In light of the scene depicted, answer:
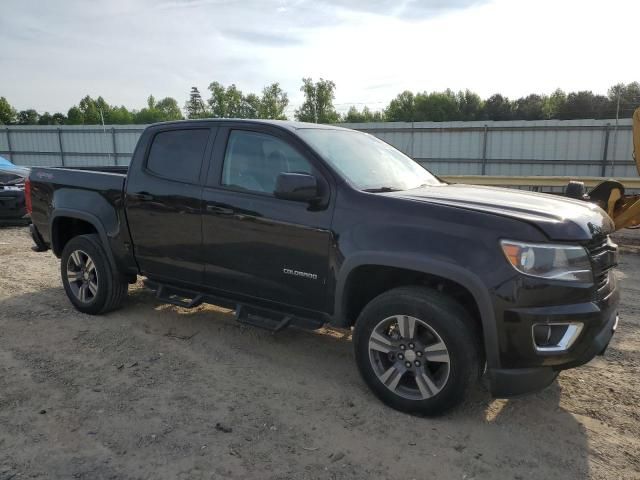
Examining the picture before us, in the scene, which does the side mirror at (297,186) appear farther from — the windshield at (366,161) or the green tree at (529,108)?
the green tree at (529,108)

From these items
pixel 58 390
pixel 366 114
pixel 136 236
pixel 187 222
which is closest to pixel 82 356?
pixel 58 390

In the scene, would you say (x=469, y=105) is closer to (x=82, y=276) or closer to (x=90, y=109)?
(x=90, y=109)

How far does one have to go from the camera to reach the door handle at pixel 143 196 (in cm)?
450

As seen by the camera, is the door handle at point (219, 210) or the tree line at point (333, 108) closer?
the door handle at point (219, 210)

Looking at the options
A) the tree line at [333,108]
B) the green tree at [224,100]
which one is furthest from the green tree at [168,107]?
the green tree at [224,100]

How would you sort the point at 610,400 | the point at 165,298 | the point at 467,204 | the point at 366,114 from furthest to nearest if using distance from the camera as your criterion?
the point at 366,114 < the point at 165,298 < the point at 610,400 < the point at 467,204

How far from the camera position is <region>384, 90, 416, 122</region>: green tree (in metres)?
80.2

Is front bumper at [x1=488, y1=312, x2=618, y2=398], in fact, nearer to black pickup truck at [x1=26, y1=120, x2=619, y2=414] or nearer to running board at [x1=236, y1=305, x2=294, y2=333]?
black pickup truck at [x1=26, y1=120, x2=619, y2=414]

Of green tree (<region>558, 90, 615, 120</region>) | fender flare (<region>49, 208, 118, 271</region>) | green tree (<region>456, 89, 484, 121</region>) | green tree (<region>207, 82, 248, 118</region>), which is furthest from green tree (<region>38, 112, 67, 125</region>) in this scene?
fender flare (<region>49, 208, 118, 271</region>)

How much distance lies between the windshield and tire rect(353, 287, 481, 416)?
923mm

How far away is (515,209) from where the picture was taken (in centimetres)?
312

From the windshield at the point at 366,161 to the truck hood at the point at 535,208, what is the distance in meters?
0.24

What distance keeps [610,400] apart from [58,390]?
3.94 m

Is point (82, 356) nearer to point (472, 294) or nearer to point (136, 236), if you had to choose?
point (136, 236)
